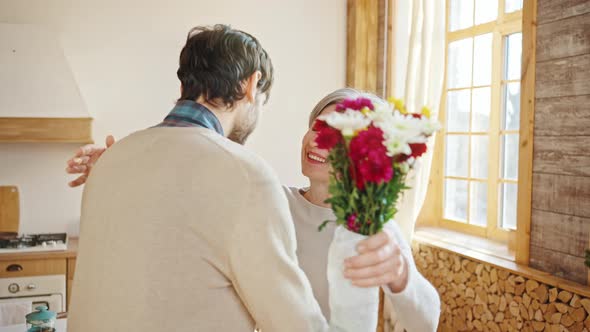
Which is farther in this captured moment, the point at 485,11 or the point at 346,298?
the point at 485,11

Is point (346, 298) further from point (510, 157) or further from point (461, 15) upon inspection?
point (461, 15)

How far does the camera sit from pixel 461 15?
408cm

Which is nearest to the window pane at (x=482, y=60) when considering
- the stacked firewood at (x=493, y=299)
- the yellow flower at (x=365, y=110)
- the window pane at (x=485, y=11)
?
the window pane at (x=485, y=11)

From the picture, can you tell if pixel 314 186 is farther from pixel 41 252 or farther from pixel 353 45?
pixel 353 45

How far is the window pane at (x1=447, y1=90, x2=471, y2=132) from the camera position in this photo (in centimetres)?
400

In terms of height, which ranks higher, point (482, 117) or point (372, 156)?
point (482, 117)

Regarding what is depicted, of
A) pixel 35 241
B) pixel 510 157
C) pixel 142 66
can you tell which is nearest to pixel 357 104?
pixel 510 157

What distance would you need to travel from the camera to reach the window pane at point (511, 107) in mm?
3561

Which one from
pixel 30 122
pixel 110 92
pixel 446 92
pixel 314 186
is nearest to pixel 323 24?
pixel 446 92

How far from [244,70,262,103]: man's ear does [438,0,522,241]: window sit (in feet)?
7.67

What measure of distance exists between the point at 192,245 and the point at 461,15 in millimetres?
3420

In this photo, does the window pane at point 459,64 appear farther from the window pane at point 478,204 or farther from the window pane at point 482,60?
the window pane at point 478,204

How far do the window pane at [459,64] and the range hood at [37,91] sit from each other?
8.05 feet

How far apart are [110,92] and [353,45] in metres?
1.86
